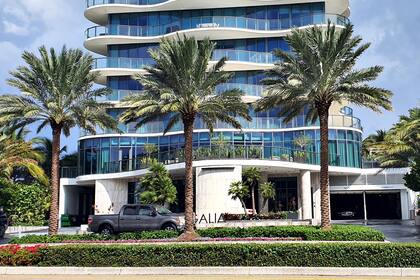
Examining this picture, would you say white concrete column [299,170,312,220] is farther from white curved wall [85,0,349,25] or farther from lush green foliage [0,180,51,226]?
lush green foliage [0,180,51,226]

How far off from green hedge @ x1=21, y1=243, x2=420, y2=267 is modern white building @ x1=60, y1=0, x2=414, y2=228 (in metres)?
23.3

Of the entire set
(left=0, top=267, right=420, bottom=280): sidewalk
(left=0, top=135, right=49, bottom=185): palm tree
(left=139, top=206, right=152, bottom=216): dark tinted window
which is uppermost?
(left=0, top=135, right=49, bottom=185): palm tree

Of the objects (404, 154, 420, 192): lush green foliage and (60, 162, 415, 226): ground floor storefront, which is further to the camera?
(60, 162, 415, 226): ground floor storefront

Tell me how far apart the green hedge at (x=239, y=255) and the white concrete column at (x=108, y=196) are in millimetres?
27614

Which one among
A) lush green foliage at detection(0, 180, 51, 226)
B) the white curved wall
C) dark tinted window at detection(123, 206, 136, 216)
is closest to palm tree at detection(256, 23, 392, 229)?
dark tinted window at detection(123, 206, 136, 216)

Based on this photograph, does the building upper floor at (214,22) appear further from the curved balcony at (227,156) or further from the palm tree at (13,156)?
the palm tree at (13,156)

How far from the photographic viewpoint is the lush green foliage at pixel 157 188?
34500 mm

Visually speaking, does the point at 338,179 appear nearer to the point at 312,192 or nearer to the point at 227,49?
the point at 312,192

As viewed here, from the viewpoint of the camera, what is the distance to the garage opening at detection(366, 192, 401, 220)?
4784 centimetres

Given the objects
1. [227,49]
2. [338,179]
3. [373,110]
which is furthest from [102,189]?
[373,110]

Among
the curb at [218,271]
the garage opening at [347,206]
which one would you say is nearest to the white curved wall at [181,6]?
the garage opening at [347,206]

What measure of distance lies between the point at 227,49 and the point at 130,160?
13.2 meters

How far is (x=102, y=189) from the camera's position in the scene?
45250 millimetres

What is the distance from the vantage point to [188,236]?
23.9 m
